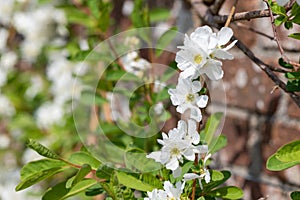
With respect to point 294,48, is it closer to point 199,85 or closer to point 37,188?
point 199,85

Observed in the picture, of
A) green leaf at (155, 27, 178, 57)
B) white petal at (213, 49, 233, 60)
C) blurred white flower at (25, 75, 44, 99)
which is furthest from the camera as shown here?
blurred white flower at (25, 75, 44, 99)

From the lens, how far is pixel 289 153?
1.84 ft

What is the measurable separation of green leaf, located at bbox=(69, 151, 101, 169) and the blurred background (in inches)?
10.1

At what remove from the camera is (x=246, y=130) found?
952 millimetres

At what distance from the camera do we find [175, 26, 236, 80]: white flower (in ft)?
Result: 1.72

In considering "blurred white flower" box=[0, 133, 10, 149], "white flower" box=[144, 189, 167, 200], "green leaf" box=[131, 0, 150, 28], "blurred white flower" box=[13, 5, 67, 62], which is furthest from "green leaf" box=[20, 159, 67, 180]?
"blurred white flower" box=[0, 133, 10, 149]

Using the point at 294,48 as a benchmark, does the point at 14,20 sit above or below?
below

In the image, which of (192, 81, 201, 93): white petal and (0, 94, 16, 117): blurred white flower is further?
(0, 94, 16, 117): blurred white flower

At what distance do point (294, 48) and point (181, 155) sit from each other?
0.36 meters

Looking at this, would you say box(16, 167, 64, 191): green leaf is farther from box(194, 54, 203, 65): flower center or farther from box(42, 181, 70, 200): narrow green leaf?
box(194, 54, 203, 65): flower center

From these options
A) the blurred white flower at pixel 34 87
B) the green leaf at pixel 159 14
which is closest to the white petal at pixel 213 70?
the green leaf at pixel 159 14

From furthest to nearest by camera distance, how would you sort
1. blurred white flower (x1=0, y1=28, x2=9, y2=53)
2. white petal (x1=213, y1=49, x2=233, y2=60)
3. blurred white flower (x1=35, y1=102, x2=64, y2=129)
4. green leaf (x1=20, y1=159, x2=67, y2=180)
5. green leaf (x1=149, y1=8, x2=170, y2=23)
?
1. blurred white flower (x1=0, y1=28, x2=9, y2=53)
2. blurred white flower (x1=35, y1=102, x2=64, y2=129)
3. green leaf (x1=149, y1=8, x2=170, y2=23)
4. green leaf (x1=20, y1=159, x2=67, y2=180)
5. white petal (x1=213, y1=49, x2=233, y2=60)

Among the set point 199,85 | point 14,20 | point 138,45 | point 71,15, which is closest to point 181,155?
point 199,85

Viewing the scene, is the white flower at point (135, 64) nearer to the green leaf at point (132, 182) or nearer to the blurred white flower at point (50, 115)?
the green leaf at point (132, 182)
